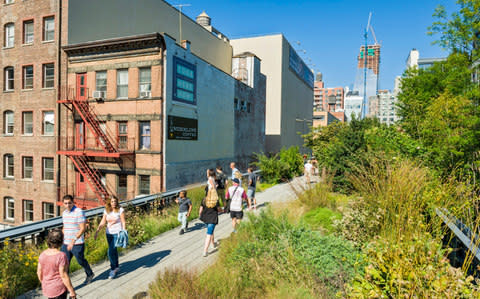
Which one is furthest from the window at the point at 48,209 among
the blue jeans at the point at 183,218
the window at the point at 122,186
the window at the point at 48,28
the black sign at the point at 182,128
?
the blue jeans at the point at 183,218

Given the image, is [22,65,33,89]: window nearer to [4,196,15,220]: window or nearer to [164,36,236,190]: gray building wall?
[4,196,15,220]: window

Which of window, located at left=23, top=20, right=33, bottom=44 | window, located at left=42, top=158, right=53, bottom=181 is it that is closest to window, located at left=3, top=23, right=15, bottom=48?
window, located at left=23, top=20, right=33, bottom=44

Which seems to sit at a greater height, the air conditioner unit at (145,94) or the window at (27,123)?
the air conditioner unit at (145,94)

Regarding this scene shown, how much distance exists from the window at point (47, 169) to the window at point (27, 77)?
5.93 metres

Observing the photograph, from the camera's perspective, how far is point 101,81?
774 inches

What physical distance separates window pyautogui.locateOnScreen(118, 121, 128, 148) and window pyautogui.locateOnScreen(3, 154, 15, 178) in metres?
11.0

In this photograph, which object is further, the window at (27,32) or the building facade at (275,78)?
the building facade at (275,78)

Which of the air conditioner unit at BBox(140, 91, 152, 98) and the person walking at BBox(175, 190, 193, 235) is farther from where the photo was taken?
the air conditioner unit at BBox(140, 91, 152, 98)

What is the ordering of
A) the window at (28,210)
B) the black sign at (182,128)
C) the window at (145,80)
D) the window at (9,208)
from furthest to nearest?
the window at (9,208) < the window at (28,210) < the black sign at (182,128) < the window at (145,80)

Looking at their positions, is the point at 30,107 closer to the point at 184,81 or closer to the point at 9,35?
the point at 9,35

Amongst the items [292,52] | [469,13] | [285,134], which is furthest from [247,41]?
[469,13]

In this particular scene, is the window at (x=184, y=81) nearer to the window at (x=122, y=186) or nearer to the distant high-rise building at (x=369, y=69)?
the window at (x=122, y=186)

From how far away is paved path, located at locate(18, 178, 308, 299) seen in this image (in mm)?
5867

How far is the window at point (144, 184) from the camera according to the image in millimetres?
18750
